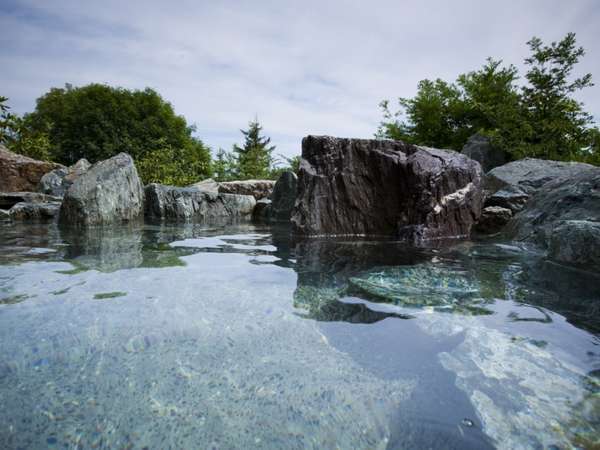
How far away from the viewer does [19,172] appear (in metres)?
13.6

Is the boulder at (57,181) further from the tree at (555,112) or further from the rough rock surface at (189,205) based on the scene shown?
the tree at (555,112)

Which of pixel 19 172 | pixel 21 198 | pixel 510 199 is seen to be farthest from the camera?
pixel 19 172

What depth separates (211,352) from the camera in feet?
5.04

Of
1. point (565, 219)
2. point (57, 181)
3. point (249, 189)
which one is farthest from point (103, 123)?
point (565, 219)

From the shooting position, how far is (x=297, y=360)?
1479 millimetres

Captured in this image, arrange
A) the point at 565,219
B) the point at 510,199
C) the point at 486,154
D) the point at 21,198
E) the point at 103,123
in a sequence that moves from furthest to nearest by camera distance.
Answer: the point at 103,123 < the point at 486,154 < the point at 21,198 < the point at 510,199 < the point at 565,219

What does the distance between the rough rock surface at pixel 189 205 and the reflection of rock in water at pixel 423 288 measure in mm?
7631

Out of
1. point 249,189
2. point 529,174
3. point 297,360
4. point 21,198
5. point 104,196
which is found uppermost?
point 529,174

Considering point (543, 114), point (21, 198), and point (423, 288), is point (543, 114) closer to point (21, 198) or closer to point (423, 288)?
point (423, 288)

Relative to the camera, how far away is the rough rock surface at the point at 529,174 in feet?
23.7

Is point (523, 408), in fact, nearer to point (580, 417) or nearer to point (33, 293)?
point (580, 417)

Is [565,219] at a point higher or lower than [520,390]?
higher

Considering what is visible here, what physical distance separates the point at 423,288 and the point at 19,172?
16612 millimetres

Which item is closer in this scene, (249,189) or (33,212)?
(33,212)
